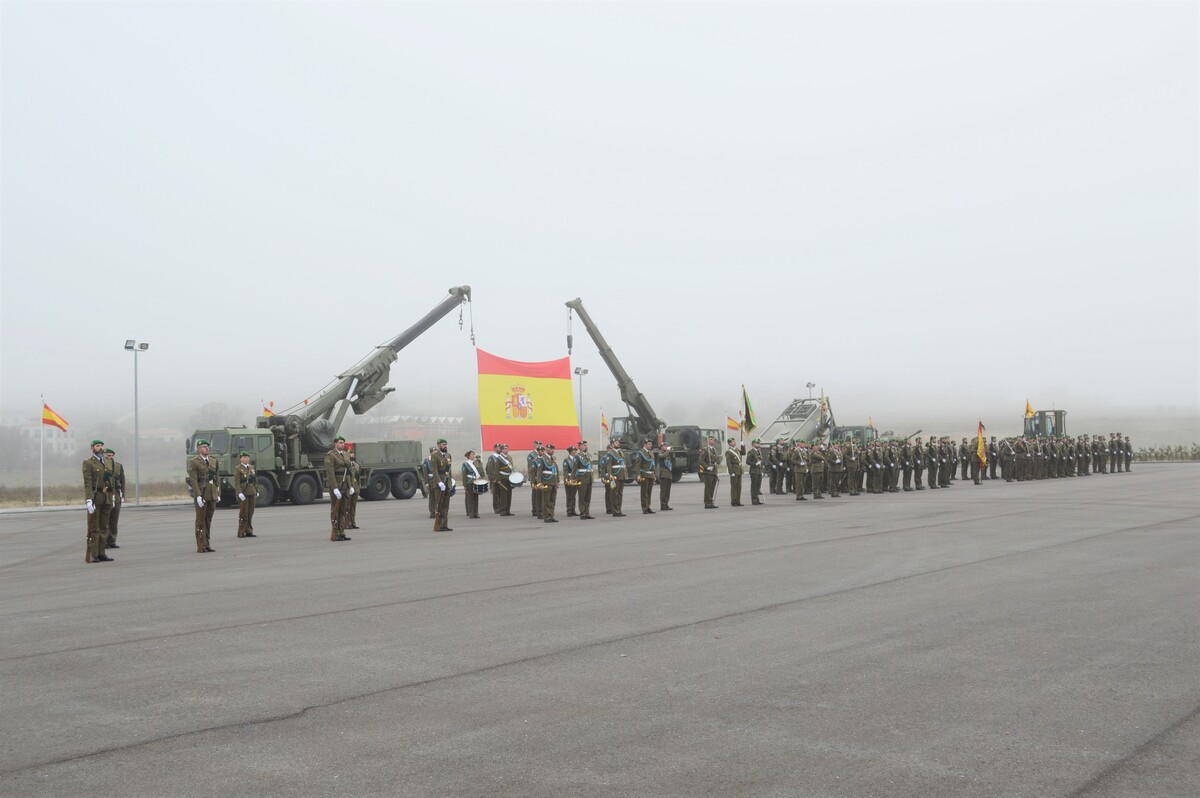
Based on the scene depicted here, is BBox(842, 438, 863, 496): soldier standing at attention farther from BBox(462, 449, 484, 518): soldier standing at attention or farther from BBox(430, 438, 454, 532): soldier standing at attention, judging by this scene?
BBox(430, 438, 454, 532): soldier standing at attention

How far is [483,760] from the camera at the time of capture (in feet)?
15.8

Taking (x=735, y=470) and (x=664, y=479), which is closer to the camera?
(x=664, y=479)

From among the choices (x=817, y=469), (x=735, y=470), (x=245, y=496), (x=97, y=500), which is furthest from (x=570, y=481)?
(x=97, y=500)

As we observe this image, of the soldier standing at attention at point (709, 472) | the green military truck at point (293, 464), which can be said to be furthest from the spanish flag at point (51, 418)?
the soldier standing at attention at point (709, 472)

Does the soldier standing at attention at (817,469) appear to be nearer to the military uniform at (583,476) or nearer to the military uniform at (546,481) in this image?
the military uniform at (583,476)

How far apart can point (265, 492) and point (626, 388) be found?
15.5 meters

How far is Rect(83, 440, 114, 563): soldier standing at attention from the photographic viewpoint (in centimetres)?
1375

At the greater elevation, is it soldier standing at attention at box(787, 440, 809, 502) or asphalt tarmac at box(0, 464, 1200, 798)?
soldier standing at attention at box(787, 440, 809, 502)

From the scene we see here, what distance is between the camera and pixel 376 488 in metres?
30.8

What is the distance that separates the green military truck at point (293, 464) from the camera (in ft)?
89.6

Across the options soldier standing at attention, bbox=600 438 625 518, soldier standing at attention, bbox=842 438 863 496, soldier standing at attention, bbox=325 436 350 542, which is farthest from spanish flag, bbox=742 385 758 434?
soldier standing at attention, bbox=325 436 350 542

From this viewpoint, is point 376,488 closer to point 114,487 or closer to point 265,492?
point 265,492

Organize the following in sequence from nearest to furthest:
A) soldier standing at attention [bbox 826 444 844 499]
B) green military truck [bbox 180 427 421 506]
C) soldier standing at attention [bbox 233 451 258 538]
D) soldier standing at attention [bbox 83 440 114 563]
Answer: soldier standing at attention [bbox 83 440 114 563], soldier standing at attention [bbox 233 451 258 538], soldier standing at attention [bbox 826 444 844 499], green military truck [bbox 180 427 421 506]

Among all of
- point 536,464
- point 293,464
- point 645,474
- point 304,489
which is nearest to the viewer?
point 536,464
